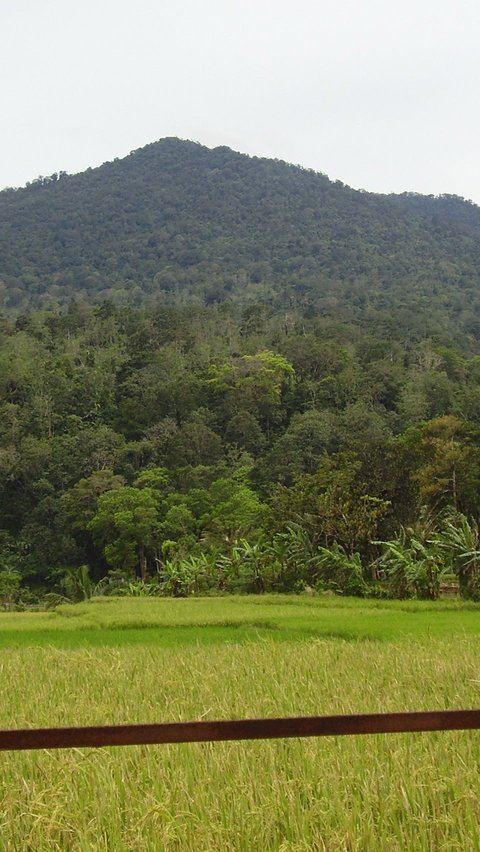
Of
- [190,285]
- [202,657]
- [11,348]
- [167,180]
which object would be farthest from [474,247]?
[202,657]

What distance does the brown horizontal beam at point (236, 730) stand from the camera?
179cm

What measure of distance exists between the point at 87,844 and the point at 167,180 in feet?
383

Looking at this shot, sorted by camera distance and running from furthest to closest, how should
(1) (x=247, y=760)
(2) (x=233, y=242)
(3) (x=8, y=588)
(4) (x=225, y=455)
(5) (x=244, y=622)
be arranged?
(2) (x=233, y=242) < (4) (x=225, y=455) < (3) (x=8, y=588) < (5) (x=244, y=622) < (1) (x=247, y=760)

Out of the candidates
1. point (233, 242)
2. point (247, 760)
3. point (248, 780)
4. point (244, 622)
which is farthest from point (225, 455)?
point (233, 242)

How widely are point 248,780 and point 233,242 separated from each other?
94.2 meters

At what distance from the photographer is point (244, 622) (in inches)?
486

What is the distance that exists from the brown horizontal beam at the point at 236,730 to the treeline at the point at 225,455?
13.3m

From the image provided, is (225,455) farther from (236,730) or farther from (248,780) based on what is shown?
(236,730)

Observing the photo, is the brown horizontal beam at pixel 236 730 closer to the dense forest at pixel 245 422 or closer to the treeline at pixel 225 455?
the treeline at pixel 225 455

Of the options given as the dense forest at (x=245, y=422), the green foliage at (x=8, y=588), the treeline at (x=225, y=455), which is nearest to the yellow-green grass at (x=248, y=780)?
the treeline at (x=225, y=455)

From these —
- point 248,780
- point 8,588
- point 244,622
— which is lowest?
point 8,588

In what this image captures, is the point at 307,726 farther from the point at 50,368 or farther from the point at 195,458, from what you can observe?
the point at 50,368

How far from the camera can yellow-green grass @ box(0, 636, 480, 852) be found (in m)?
2.72

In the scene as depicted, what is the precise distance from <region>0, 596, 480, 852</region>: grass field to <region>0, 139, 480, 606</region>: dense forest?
8.50 m
